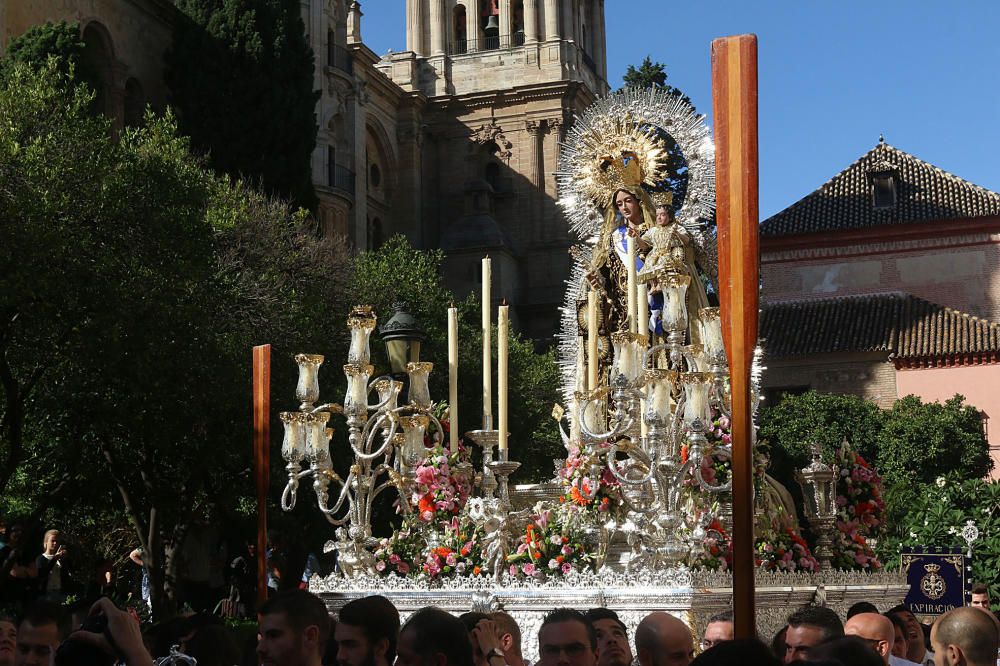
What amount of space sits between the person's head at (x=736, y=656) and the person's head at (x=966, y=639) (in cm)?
249

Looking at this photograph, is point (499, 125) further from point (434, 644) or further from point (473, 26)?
point (434, 644)

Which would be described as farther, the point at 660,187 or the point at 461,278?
the point at 461,278

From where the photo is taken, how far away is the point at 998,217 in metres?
43.1

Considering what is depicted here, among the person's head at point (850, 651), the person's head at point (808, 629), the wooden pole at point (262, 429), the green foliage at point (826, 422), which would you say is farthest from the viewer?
the green foliage at point (826, 422)

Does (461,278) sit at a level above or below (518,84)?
below

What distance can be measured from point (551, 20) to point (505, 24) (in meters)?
2.23

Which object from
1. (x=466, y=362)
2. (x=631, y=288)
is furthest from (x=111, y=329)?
(x=466, y=362)

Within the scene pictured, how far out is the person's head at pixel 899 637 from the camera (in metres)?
7.44

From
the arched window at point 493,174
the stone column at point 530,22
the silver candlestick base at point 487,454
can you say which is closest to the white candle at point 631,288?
the silver candlestick base at point 487,454

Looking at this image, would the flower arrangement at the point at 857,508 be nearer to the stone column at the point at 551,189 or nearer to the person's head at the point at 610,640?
the person's head at the point at 610,640

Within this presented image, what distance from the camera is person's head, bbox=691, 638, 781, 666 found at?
140 inches

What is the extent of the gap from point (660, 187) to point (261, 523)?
172 inches

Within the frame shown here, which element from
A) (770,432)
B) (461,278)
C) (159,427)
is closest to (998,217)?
(770,432)

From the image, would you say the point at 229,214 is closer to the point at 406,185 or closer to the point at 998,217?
the point at 998,217
